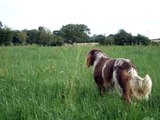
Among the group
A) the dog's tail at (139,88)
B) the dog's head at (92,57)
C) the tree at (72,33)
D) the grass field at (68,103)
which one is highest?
the tree at (72,33)

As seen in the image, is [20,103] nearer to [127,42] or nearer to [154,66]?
[154,66]

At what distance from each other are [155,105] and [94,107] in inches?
34.8

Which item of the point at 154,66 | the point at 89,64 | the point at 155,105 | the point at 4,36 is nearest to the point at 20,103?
the point at 155,105

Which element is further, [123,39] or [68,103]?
[123,39]

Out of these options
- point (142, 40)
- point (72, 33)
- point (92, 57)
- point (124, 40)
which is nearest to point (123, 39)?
point (124, 40)

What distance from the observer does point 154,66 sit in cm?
841

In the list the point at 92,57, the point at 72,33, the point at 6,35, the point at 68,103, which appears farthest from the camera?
the point at 6,35

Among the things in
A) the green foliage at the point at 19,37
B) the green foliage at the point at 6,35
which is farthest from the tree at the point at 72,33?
the green foliage at the point at 19,37

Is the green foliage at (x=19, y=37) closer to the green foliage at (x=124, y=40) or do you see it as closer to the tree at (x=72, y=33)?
the green foliage at (x=124, y=40)

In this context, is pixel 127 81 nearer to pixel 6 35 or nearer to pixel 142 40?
pixel 142 40

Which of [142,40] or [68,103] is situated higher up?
[142,40]

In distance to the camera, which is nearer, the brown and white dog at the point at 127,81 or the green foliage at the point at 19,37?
the brown and white dog at the point at 127,81

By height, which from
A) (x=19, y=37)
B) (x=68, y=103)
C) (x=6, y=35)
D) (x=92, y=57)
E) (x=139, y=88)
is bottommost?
(x=68, y=103)

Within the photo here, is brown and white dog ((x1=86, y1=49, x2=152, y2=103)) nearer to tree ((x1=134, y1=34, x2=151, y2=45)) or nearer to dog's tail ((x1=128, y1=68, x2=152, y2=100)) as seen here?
dog's tail ((x1=128, y1=68, x2=152, y2=100))
